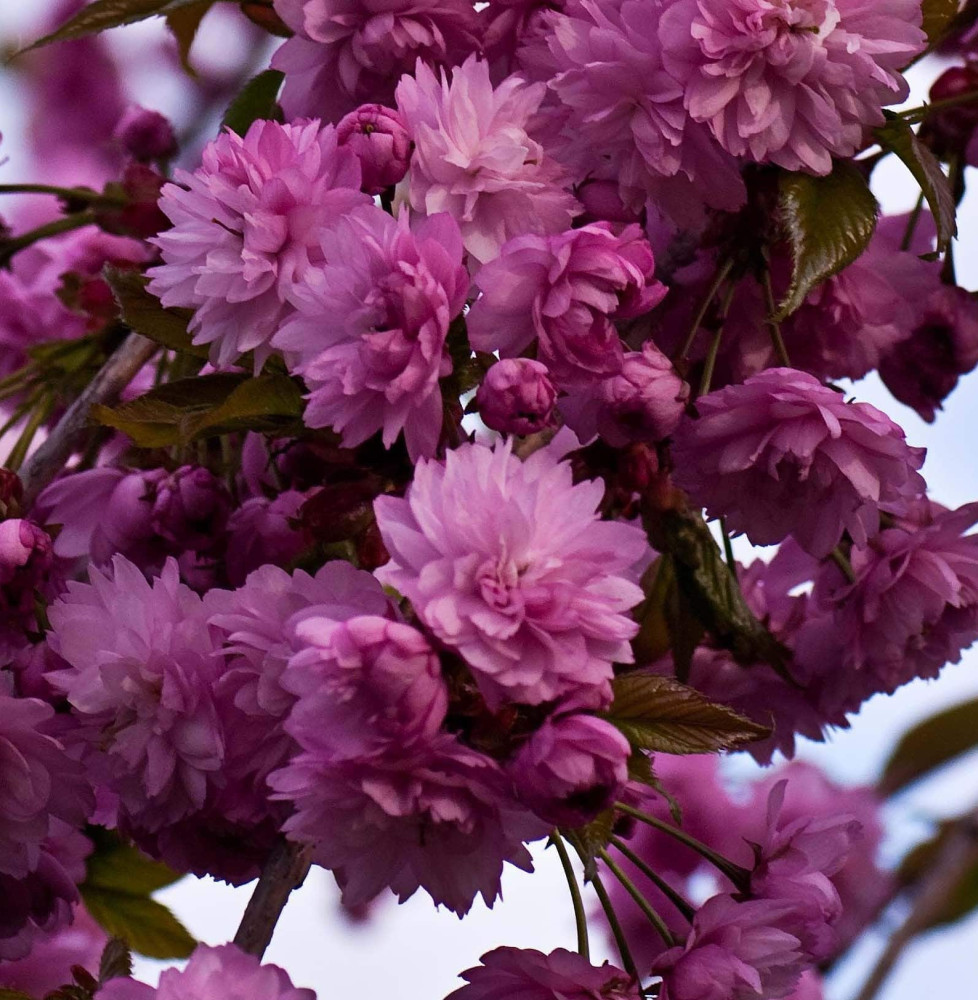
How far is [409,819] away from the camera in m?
0.65

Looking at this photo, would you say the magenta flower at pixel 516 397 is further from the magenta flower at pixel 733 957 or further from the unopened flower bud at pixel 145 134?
the unopened flower bud at pixel 145 134

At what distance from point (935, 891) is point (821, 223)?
3.67 feet

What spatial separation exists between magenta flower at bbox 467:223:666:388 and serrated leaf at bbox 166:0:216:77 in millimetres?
459

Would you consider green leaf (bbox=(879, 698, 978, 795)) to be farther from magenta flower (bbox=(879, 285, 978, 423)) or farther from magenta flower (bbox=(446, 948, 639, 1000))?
magenta flower (bbox=(446, 948, 639, 1000))

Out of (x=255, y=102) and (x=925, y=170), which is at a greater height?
(x=255, y=102)

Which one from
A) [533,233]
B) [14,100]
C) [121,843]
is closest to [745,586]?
[533,233]

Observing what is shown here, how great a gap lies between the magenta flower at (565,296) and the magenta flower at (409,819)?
198 millimetres

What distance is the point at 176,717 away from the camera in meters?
0.73

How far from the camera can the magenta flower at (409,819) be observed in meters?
0.62

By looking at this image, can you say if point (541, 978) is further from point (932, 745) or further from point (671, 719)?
point (932, 745)

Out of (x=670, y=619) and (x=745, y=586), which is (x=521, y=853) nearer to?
(x=670, y=619)

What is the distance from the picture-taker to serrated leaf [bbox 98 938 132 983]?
31.1 inches

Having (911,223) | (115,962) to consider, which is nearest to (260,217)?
(115,962)

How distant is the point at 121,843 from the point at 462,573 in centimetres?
64
